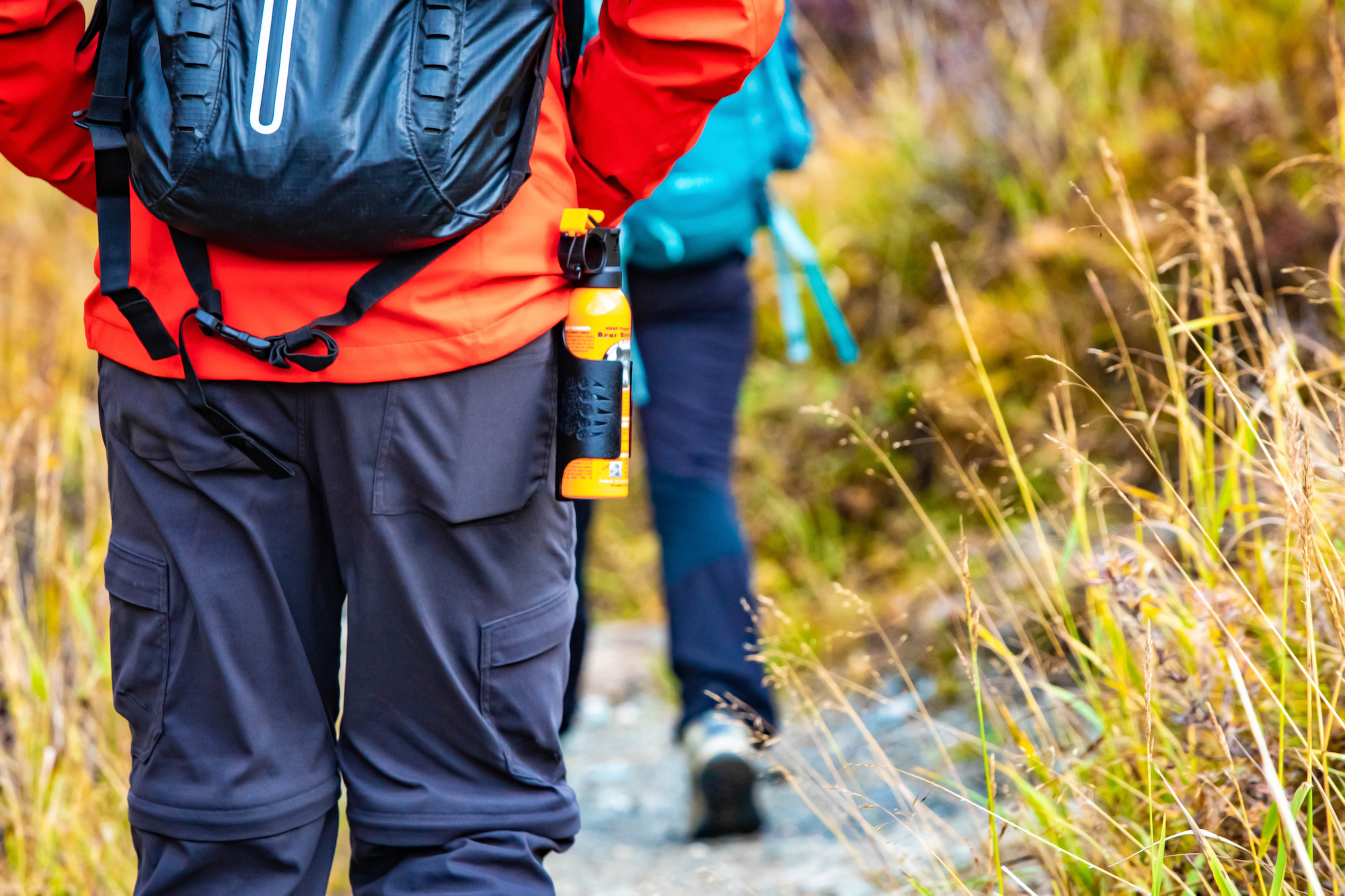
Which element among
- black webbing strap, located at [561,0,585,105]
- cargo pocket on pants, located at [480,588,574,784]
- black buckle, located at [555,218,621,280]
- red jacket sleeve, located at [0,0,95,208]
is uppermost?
black webbing strap, located at [561,0,585,105]

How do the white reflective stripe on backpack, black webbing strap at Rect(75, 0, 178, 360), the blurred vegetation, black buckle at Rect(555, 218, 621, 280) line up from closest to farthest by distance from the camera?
the white reflective stripe on backpack < black webbing strap at Rect(75, 0, 178, 360) < black buckle at Rect(555, 218, 621, 280) < the blurred vegetation

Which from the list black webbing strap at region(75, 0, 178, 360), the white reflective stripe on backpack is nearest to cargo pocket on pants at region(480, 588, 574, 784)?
black webbing strap at region(75, 0, 178, 360)

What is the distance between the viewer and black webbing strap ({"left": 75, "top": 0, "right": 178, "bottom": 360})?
1.43 meters

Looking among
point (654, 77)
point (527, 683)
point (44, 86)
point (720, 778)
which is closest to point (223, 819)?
point (527, 683)

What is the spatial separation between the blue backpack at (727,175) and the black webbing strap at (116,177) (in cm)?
116

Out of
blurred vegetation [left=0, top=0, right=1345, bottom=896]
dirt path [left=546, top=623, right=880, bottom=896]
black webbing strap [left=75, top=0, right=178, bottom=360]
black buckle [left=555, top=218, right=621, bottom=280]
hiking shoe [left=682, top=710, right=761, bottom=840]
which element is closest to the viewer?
black webbing strap [left=75, top=0, right=178, bottom=360]

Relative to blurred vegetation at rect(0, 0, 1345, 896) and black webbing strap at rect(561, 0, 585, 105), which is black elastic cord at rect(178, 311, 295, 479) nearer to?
black webbing strap at rect(561, 0, 585, 105)

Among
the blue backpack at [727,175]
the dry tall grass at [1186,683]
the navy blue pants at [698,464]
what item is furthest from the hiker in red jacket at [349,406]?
the navy blue pants at [698,464]

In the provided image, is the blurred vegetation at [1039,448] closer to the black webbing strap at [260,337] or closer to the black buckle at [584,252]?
the black buckle at [584,252]

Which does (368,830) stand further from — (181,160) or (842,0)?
(842,0)

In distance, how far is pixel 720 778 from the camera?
2.70 meters

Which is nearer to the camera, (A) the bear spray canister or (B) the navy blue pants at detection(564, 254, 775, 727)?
(A) the bear spray canister

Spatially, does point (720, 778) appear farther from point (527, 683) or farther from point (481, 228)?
point (481, 228)

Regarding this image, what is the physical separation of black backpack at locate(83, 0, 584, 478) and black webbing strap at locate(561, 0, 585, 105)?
15 centimetres
